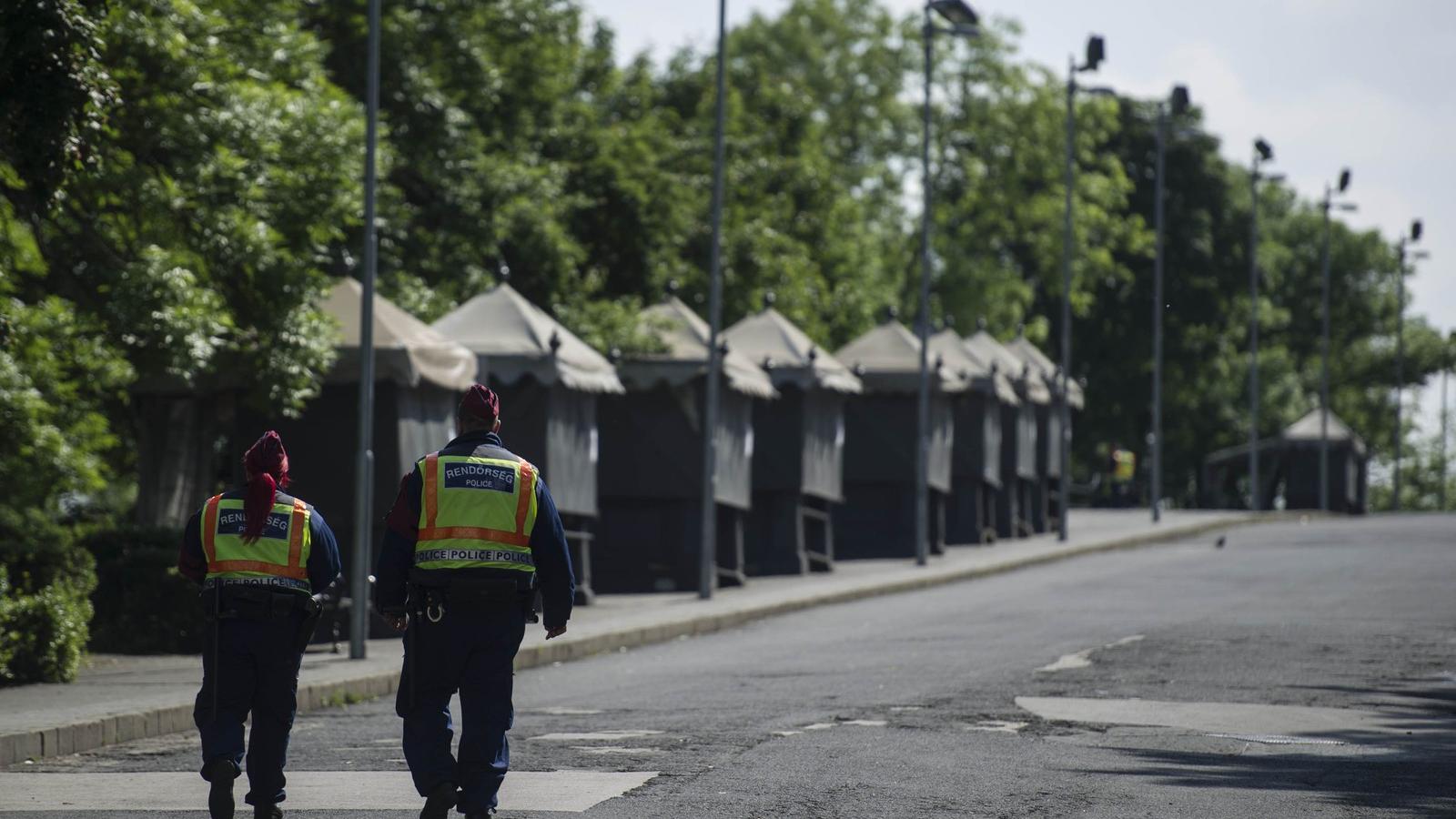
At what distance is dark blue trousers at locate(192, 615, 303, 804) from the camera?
10133mm

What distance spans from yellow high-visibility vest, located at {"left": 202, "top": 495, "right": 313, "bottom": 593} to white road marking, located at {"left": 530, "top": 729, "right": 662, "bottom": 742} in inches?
141

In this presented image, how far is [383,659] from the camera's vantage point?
789 inches

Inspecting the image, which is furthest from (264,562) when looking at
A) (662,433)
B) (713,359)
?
(662,433)

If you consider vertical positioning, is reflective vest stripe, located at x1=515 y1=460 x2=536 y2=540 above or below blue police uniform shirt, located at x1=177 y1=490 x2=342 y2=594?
above

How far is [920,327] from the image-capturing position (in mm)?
37094

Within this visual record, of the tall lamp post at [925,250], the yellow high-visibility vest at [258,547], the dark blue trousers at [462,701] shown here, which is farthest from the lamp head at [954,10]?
the dark blue trousers at [462,701]

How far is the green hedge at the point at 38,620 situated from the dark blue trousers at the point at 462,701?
8.08 meters

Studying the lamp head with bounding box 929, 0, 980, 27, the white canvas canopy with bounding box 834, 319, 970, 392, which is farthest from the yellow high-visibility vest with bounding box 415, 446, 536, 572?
the white canvas canopy with bounding box 834, 319, 970, 392

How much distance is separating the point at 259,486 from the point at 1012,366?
3949 cm

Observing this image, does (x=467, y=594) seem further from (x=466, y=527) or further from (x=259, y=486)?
(x=259, y=486)

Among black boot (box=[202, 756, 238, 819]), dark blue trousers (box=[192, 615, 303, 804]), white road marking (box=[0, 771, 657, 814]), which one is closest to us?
black boot (box=[202, 756, 238, 819])

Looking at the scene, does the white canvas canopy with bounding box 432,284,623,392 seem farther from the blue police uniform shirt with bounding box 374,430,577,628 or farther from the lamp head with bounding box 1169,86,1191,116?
the lamp head with bounding box 1169,86,1191,116

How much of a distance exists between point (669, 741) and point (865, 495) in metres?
A: 27.2

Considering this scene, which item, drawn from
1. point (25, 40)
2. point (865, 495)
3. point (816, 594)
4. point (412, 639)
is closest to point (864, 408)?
point (865, 495)
